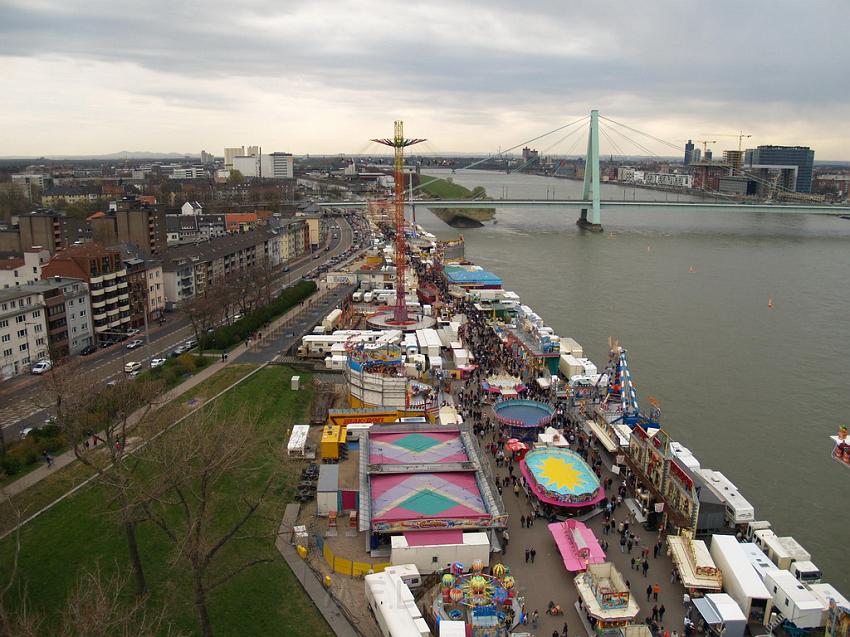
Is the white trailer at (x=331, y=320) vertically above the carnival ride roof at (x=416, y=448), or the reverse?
the white trailer at (x=331, y=320)

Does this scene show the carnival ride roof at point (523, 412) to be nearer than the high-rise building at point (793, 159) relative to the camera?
Yes

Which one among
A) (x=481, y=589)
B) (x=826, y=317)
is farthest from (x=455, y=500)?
(x=826, y=317)

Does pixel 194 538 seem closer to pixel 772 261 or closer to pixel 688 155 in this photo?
pixel 772 261

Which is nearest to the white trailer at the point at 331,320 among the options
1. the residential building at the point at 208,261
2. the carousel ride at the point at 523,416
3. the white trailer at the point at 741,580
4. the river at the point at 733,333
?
the residential building at the point at 208,261

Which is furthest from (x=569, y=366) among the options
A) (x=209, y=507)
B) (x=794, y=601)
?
(x=209, y=507)

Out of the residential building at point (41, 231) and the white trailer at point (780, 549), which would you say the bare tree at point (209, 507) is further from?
the residential building at point (41, 231)

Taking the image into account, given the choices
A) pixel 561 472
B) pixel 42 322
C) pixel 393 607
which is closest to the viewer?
pixel 393 607

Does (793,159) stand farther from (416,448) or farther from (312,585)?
(312,585)
